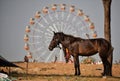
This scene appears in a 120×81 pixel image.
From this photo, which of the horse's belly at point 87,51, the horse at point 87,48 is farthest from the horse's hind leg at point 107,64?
the horse's belly at point 87,51

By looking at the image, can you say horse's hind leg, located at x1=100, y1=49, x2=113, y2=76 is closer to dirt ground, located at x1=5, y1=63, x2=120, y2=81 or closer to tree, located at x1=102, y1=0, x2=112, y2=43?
Result: dirt ground, located at x1=5, y1=63, x2=120, y2=81

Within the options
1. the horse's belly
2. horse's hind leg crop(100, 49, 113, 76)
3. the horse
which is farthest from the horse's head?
horse's hind leg crop(100, 49, 113, 76)

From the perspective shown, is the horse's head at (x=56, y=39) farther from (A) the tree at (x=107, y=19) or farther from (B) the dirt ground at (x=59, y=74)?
(A) the tree at (x=107, y=19)

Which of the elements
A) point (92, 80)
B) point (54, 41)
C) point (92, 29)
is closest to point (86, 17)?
point (92, 29)

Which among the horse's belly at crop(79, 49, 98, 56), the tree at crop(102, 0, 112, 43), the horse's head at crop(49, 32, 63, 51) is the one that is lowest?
the horse's belly at crop(79, 49, 98, 56)

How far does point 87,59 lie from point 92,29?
25.2ft

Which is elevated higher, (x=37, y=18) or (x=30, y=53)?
(x=37, y=18)

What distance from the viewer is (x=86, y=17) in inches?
1617

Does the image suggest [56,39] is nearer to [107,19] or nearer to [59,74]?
[59,74]

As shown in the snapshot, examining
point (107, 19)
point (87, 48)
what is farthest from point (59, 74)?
point (107, 19)

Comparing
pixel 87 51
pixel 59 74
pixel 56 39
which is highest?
pixel 56 39

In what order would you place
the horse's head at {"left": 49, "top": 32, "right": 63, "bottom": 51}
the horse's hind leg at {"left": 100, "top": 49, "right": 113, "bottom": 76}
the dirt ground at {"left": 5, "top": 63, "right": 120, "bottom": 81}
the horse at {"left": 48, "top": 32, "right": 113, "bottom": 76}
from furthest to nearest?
the horse's head at {"left": 49, "top": 32, "right": 63, "bottom": 51}, the horse's hind leg at {"left": 100, "top": 49, "right": 113, "bottom": 76}, the horse at {"left": 48, "top": 32, "right": 113, "bottom": 76}, the dirt ground at {"left": 5, "top": 63, "right": 120, "bottom": 81}

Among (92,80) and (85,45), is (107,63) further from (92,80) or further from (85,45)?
(92,80)

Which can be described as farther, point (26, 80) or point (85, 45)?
point (85, 45)
